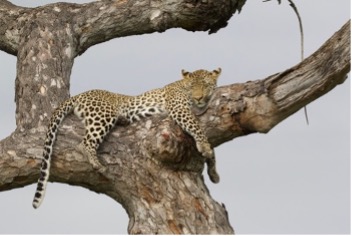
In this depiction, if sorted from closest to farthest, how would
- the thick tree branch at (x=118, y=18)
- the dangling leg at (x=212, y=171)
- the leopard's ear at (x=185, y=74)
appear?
the dangling leg at (x=212, y=171), the leopard's ear at (x=185, y=74), the thick tree branch at (x=118, y=18)

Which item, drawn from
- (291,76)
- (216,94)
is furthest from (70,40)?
(291,76)

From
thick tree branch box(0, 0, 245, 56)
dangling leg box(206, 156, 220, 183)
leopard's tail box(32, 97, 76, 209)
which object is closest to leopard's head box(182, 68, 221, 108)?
dangling leg box(206, 156, 220, 183)

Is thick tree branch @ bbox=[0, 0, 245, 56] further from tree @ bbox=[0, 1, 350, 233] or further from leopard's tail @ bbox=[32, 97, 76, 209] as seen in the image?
leopard's tail @ bbox=[32, 97, 76, 209]

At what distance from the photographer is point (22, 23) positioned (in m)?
11.5

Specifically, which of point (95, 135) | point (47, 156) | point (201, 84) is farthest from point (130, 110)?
point (47, 156)

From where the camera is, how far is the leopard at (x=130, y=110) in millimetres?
9195

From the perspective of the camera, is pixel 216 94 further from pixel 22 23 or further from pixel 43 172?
pixel 22 23

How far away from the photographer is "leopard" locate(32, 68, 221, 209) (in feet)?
30.2

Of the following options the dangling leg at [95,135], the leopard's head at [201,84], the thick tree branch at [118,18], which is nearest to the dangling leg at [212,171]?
the leopard's head at [201,84]

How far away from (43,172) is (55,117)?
0.54 metres

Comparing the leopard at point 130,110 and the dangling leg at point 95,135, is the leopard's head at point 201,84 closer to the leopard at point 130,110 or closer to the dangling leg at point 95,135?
the leopard at point 130,110

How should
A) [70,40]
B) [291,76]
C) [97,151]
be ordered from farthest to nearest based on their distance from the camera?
[70,40]
[97,151]
[291,76]

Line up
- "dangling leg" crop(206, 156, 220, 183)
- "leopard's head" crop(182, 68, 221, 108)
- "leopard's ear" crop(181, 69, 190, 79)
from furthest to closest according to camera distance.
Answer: "leopard's ear" crop(181, 69, 190, 79), "leopard's head" crop(182, 68, 221, 108), "dangling leg" crop(206, 156, 220, 183)

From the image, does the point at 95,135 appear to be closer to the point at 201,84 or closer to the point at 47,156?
the point at 47,156
